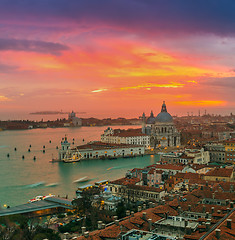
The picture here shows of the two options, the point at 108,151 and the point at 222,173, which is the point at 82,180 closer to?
the point at 222,173

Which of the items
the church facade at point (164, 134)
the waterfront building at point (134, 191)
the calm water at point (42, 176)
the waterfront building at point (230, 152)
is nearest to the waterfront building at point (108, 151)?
the calm water at point (42, 176)

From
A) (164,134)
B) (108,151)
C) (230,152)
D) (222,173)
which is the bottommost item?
(108,151)

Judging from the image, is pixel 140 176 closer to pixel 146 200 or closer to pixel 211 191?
pixel 146 200

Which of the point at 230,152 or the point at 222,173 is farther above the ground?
the point at 230,152

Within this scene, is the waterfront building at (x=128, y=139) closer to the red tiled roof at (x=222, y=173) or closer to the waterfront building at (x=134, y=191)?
the red tiled roof at (x=222, y=173)

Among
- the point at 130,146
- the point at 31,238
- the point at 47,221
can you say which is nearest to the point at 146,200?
the point at 47,221

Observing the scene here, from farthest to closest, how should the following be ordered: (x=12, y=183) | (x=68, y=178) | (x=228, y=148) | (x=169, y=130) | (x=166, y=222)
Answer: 1. (x=169, y=130)
2. (x=228, y=148)
3. (x=68, y=178)
4. (x=12, y=183)
5. (x=166, y=222)

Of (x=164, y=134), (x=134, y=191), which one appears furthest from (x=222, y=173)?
(x=164, y=134)

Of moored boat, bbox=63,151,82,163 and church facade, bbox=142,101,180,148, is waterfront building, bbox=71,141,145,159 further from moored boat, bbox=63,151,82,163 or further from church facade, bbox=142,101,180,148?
church facade, bbox=142,101,180,148

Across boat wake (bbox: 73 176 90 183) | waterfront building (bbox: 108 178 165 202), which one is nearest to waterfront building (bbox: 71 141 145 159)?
boat wake (bbox: 73 176 90 183)

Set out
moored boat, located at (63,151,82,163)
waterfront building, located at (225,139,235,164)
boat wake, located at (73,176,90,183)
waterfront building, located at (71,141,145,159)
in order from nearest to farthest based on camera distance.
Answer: boat wake, located at (73,176,90,183)
waterfront building, located at (225,139,235,164)
moored boat, located at (63,151,82,163)
waterfront building, located at (71,141,145,159)

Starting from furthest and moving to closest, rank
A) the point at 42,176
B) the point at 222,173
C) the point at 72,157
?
the point at 72,157
the point at 42,176
the point at 222,173
